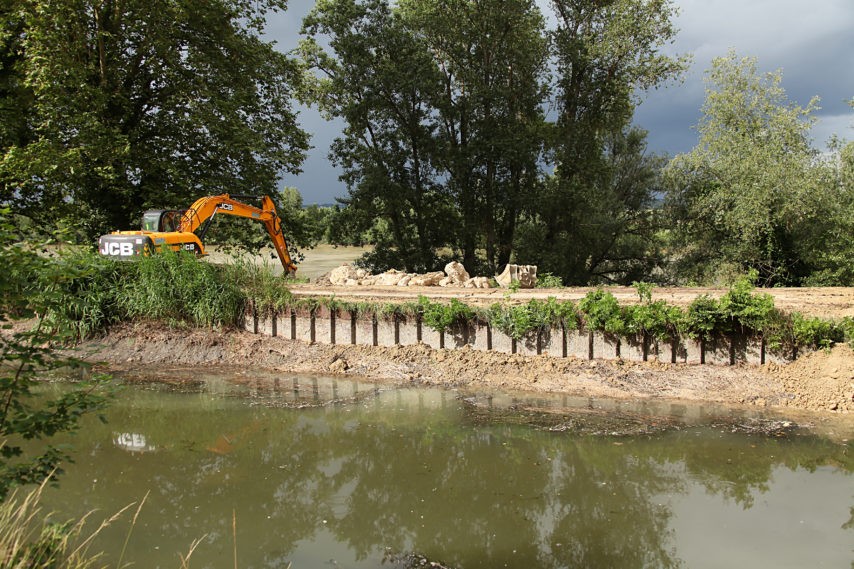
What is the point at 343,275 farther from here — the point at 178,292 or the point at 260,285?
the point at 178,292

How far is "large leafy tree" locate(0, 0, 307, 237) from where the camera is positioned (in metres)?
13.7

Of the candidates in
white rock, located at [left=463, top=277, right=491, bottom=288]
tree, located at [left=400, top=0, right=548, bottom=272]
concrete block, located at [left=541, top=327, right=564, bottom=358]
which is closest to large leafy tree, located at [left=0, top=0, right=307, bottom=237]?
tree, located at [left=400, top=0, right=548, bottom=272]

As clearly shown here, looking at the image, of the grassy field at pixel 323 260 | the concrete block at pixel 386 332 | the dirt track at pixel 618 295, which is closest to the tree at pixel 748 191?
the dirt track at pixel 618 295

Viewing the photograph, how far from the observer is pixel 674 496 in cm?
569

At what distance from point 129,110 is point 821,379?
16.5 metres

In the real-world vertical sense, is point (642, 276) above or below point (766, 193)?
below

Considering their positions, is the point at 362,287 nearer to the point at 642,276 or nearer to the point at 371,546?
the point at 371,546

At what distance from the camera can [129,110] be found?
15.4 m

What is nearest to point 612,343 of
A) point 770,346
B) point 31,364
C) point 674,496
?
point 770,346

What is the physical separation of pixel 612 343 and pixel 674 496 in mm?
Answer: 4014

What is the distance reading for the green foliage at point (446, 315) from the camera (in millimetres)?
10156

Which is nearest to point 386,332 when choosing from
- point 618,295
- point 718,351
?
point 618,295

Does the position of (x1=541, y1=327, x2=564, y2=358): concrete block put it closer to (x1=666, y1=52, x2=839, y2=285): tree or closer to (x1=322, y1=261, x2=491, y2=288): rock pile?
(x1=322, y1=261, x2=491, y2=288): rock pile

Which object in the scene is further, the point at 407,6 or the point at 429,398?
the point at 407,6
